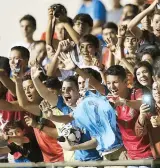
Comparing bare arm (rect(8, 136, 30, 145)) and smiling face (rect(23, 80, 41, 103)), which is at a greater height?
smiling face (rect(23, 80, 41, 103))

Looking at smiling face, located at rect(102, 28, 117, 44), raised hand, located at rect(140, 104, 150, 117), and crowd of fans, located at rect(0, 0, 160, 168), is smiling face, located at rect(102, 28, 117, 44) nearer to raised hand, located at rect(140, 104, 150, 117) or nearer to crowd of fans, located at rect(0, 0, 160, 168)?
crowd of fans, located at rect(0, 0, 160, 168)

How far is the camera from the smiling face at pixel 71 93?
970cm

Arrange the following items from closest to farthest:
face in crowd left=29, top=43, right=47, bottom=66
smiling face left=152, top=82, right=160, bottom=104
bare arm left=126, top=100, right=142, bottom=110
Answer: smiling face left=152, top=82, right=160, bottom=104, bare arm left=126, top=100, right=142, bottom=110, face in crowd left=29, top=43, right=47, bottom=66

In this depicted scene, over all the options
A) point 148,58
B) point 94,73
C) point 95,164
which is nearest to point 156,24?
point 148,58

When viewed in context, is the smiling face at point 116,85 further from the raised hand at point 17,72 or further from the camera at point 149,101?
the raised hand at point 17,72

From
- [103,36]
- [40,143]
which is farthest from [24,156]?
[103,36]

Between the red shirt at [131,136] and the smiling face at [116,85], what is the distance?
139mm

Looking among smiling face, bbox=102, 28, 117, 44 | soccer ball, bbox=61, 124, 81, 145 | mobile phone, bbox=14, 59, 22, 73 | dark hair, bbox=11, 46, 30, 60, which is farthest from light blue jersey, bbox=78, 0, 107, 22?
soccer ball, bbox=61, 124, 81, 145

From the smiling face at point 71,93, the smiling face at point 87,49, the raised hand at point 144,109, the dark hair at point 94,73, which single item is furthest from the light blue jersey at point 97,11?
the raised hand at point 144,109

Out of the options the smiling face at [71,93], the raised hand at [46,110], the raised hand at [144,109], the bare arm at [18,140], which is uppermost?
the smiling face at [71,93]

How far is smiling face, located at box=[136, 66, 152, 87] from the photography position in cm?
934

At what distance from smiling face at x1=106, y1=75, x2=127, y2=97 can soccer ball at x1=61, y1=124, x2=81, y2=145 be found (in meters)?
0.50

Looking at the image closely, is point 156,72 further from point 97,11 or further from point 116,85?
point 97,11

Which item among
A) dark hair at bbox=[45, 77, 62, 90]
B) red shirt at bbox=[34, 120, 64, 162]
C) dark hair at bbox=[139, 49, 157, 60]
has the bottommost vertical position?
red shirt at bbox=[34, 120, 64, 162]
